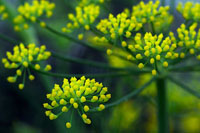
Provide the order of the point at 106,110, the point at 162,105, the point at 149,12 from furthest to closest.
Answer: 1. the point at 106,110
2. the point at 162,105
3. the point at 149,12

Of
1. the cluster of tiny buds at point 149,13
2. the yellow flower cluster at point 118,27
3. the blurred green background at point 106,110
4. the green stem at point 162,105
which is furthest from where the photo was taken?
the blurred green background at point 106,110

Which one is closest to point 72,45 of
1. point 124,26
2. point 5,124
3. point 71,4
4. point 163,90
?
point 5,124

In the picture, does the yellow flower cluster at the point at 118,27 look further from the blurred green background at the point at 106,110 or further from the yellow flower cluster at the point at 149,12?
the blurred green background at the point at 106,110

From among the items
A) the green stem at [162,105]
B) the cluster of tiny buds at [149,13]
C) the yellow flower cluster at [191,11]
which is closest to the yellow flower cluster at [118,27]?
the cluster of tiny buds at [149,13]

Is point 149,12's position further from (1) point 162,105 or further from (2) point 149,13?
(1) point 162,105

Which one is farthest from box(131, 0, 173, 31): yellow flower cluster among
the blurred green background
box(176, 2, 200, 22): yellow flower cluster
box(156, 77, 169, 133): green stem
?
the blurred green background

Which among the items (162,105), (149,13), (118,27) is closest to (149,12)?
(149,13)

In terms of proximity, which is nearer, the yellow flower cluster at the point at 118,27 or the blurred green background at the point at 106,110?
the yellow flower cluster at the point at 118,27

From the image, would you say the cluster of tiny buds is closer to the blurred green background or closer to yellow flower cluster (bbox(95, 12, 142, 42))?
yellow flower cluster (bbox(95, 12, 142, 42))

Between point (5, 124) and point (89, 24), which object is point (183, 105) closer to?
point (89, 24)
